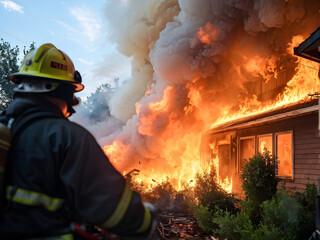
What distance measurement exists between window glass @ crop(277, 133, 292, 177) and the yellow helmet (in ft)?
26.3

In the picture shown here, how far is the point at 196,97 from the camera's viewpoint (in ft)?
39.8

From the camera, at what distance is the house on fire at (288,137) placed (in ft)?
23.3

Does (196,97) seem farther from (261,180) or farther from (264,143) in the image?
(261,180)

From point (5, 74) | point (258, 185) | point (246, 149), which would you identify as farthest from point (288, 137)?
point (5, 74)

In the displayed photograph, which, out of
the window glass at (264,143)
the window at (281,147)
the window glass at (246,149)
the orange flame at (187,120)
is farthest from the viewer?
the window glass at (246,149)

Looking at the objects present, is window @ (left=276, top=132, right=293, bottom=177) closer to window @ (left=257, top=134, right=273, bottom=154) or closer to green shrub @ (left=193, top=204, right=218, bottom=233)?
window @ (left=257, top=134, right=273, bottom=154)

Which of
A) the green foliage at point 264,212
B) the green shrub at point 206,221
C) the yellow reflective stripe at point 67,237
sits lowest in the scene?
the green shrub at point 206,221

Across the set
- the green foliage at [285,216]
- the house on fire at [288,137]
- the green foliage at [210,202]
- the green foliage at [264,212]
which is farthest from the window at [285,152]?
the green foliage at [285,216]

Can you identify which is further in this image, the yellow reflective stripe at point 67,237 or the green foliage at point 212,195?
the green foliage at point 212,195

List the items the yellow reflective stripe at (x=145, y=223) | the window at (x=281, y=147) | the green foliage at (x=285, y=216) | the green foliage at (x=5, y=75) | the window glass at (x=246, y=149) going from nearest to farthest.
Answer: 1. the yellow reflective stripe at (x=145, y=223)
2. the green foliage at (x=285, y=216)
3. the window at (x=281, y=147)
4. the window glass at (x=246, y=149)
5. the green foliage at (x=5, y=75)

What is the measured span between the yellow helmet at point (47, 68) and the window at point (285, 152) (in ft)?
26.1

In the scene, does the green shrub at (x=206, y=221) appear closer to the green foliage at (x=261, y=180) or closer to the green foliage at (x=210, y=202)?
the green foliage at (x=210, y=202)

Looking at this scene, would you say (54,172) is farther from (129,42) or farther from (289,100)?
(129,42)

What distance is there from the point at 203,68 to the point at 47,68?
9.57 meters
